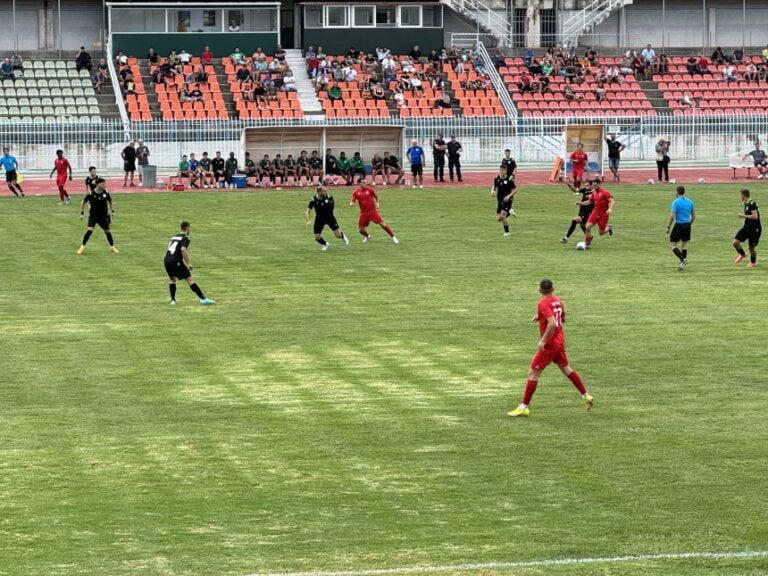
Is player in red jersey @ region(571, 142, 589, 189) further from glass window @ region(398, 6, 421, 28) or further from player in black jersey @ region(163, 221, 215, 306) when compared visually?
player in black jersey @ region(163, 221, 215, 306)

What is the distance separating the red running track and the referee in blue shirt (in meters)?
21.3

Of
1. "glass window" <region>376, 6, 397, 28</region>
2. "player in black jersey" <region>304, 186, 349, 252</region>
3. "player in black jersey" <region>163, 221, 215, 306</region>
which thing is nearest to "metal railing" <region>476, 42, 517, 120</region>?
"glass window" <region>376, 6, 397, 28</region>

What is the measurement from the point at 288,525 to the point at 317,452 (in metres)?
2.82

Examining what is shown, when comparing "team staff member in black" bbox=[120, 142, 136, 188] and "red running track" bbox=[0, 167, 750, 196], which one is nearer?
"red running track" bbox=[0, 167, 750, 196]

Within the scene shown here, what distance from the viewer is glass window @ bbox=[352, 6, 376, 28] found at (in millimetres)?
70688

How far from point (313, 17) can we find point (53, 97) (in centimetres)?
1350

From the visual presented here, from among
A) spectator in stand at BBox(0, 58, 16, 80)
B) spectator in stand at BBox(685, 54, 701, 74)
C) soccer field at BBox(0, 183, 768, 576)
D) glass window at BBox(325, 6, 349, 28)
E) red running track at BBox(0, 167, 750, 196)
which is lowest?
soccer field at BBox(0, 183, 768, 576)

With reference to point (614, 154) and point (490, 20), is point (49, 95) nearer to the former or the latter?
point (490, 20)

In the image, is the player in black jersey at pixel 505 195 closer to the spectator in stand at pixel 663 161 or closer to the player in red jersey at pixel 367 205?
the player in red jersey at pixel 367 205

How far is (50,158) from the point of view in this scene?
189 ft

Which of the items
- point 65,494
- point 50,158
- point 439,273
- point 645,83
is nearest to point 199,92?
point 50,158

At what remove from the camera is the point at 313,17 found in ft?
232

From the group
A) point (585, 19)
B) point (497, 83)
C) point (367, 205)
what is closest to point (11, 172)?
point (367, 205)

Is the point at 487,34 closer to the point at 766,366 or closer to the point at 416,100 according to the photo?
the point at 416,100
